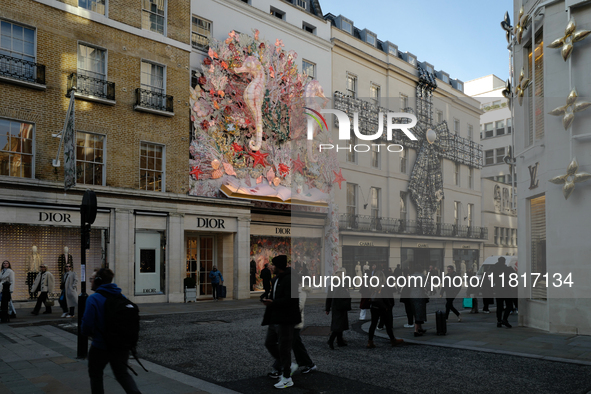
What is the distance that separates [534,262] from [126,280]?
15.0m

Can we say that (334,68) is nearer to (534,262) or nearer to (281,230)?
(281,230)

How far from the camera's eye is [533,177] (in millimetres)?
14156

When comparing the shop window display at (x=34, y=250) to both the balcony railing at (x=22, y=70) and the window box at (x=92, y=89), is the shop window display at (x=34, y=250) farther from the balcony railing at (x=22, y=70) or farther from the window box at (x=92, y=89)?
the balcony railing at (x=22, y=70)

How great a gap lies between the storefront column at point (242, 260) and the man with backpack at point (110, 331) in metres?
18.8

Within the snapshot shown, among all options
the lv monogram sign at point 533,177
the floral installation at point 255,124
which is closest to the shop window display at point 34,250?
the floral installation at point 255,124

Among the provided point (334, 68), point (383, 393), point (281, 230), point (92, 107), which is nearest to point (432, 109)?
point (334, 68)

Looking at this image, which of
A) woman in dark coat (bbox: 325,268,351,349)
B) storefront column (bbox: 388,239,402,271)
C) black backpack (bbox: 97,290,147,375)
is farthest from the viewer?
storefront column (bbox: 388,239,402,271)

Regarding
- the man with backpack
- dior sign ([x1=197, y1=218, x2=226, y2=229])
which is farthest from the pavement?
dior sign ([x1=197, y1=218, x2=226, y2=229])

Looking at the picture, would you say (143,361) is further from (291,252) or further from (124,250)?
(291,252)

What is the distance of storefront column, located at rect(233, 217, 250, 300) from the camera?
24.5 metres

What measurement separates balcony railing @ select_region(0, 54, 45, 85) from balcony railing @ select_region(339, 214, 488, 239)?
14.7 m

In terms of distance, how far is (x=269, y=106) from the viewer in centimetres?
2589

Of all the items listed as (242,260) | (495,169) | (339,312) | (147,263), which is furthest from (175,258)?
(495,169)

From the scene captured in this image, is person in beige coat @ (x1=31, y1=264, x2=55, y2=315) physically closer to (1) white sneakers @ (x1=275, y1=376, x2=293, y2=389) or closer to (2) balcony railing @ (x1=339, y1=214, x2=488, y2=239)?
(1) white sneakers @ (x1=275, y1=376, x2=293, y2=389)
